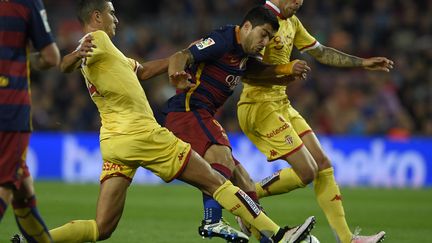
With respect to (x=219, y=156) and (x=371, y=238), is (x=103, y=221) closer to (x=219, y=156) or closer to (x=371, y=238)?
(x=219, y=156)

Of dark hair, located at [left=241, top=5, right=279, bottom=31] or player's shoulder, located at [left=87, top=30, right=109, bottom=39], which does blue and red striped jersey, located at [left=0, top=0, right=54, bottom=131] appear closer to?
player's shoulder, located at [left=87, top=30, right=109, bottom=39]

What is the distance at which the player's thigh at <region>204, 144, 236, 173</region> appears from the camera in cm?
733

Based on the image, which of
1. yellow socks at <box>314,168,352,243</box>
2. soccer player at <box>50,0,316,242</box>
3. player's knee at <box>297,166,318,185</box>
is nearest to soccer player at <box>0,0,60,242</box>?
soccer player at <box>50,0,316,242</box>

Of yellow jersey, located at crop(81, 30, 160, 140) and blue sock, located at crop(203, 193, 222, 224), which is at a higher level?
yellow jersey, located at crop(81, 30, 160, 140)

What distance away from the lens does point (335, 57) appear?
8438 mm

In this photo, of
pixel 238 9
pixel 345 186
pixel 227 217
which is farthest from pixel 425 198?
pixel 238 9

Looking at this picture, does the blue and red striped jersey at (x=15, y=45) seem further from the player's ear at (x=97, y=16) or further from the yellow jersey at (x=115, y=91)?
the player's ear at (x=97, y=16)

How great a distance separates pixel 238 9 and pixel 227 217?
9.49m

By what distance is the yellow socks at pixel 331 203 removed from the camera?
779 cm

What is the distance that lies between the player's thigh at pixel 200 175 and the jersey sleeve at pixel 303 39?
2336 mm

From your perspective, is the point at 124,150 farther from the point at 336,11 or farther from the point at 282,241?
the point at 336,11

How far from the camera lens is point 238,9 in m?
19.6

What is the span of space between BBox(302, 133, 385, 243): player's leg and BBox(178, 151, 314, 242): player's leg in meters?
1.14

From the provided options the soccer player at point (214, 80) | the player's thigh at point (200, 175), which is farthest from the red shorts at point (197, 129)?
the player's thigh at point (200, 175)
